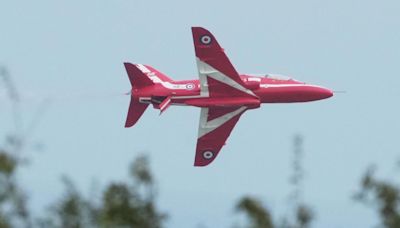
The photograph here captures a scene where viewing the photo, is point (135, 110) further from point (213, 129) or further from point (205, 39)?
point (213, 129)

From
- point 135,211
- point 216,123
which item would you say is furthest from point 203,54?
point 135,211

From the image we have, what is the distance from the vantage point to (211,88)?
6331 centimetres

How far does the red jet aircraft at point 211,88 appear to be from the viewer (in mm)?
62594

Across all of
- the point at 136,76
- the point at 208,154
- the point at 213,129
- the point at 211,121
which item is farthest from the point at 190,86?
the point at 208,154

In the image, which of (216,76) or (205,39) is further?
(216,76)

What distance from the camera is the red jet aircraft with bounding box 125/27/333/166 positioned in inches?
2464

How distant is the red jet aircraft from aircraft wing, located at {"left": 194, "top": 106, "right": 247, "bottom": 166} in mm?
1927

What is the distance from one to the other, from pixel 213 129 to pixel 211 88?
5.61m

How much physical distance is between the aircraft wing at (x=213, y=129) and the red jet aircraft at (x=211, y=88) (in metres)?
1.93

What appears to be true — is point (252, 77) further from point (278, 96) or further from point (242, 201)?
point (242, 201)

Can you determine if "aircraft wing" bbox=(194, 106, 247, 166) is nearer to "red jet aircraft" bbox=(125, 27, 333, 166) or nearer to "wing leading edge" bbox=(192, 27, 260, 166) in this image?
"wing leading edge" bbox=(192, 27, 260, 166)

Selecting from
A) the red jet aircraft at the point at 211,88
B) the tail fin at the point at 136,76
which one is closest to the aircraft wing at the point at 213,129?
the red jet aircraft at the point at 211,88

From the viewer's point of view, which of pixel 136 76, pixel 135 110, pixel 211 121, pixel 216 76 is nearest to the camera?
pixel 136 76

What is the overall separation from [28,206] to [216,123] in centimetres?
4548
